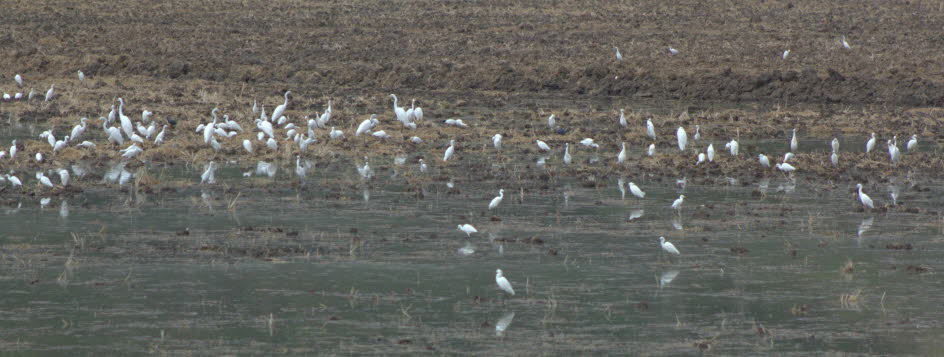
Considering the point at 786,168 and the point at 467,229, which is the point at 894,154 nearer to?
the point at 786,168

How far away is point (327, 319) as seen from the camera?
37.7ft

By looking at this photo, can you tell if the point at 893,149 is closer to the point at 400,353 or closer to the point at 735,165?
the point at 735,165

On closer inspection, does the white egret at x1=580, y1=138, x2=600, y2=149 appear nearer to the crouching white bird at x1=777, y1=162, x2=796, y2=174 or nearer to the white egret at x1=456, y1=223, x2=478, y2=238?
the crouching white bird at x1=777, y1=162, x2=796, y2=174

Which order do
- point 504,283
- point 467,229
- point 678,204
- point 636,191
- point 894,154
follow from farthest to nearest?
point 894,154 → point 636,191 → point 678,204 → point 467,229 → point 504,283

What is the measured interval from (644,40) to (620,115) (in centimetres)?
1341

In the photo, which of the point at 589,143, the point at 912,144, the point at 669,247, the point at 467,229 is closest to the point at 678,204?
the point at 669,247

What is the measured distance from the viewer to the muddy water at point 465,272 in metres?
11.0

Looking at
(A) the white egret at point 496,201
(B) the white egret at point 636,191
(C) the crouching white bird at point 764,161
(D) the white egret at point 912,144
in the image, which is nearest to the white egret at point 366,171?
(A) the white egret at point 496,201

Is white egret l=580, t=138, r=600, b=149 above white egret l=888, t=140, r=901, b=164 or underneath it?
above

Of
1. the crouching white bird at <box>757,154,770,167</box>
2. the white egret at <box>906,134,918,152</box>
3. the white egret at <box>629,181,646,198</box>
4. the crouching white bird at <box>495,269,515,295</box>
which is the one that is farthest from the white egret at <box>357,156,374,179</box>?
the white egret at <box>906,134,918,152</box>

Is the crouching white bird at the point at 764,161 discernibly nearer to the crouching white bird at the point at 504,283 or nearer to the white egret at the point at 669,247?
the white egret at the point at 669,247

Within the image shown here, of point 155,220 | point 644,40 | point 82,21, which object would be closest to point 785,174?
point 155,220

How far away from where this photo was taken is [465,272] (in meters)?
13.6

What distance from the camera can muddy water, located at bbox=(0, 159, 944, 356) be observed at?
1098cm
